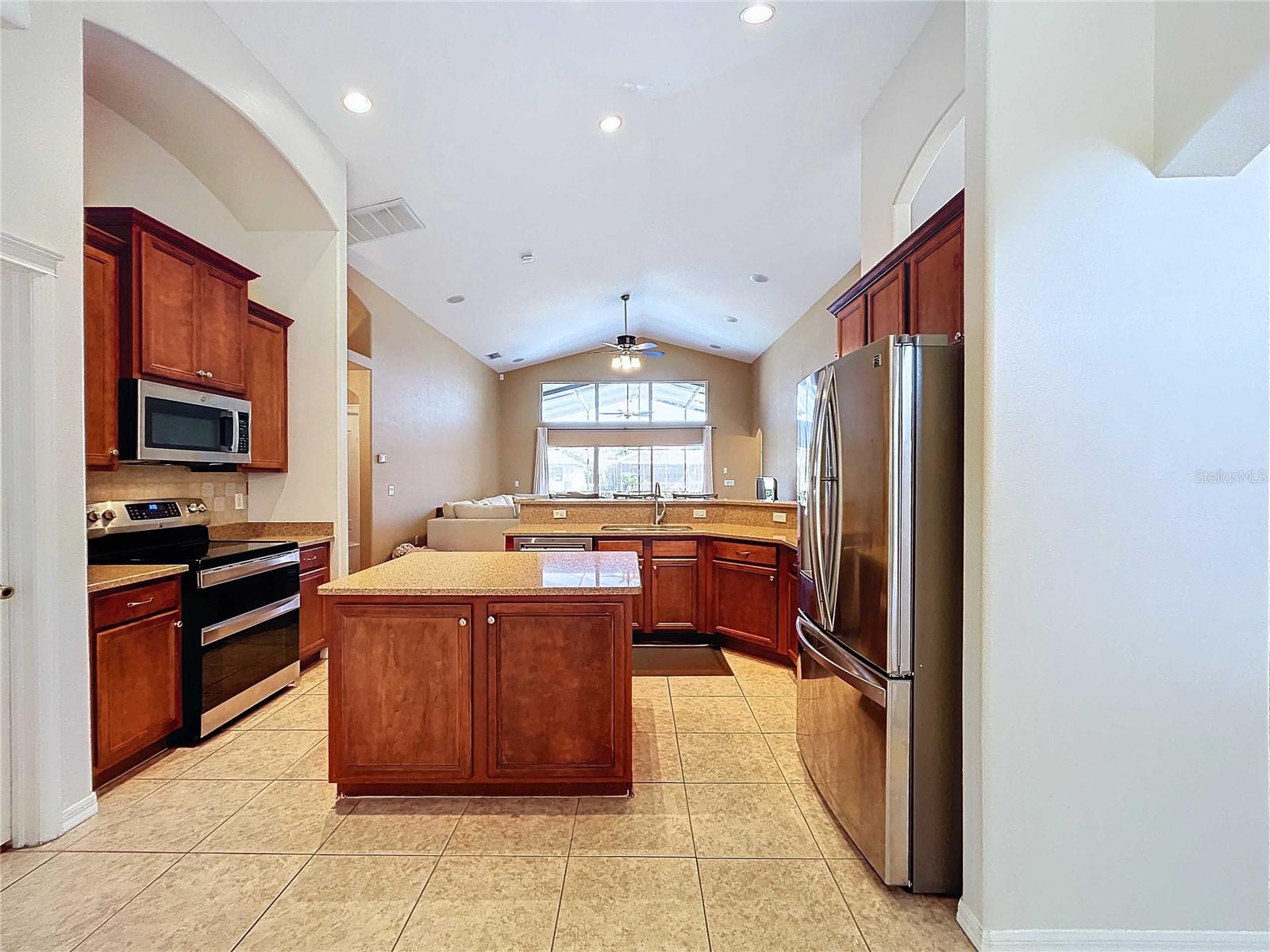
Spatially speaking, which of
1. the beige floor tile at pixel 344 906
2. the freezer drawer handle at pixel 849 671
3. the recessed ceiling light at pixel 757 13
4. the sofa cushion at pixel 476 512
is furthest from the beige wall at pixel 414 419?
the freezer drawer handle at pixel 849 671

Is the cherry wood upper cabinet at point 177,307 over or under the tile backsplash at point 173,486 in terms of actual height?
over

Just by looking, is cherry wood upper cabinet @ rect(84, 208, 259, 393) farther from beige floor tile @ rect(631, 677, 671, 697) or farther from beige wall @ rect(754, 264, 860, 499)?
beige wall @ rect(754, 264, 860, 499)

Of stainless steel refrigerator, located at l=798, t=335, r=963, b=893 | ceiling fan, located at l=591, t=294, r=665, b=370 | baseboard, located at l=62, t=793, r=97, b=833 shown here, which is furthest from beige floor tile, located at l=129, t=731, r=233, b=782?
ceiling fan, located at l=591, t=294, r=665, b=370

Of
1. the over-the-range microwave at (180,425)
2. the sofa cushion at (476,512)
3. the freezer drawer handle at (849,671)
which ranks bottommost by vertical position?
the freezer drawer handle at (849,671)

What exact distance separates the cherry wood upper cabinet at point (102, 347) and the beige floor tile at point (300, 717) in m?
1.44

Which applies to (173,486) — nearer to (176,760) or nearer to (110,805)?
(176,760)

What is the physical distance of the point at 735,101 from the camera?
3551mm

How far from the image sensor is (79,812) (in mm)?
2152

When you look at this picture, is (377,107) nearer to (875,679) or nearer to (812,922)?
(875,679)

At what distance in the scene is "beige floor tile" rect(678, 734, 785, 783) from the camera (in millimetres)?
2496

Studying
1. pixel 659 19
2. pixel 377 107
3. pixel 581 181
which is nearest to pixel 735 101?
pixel 659 19

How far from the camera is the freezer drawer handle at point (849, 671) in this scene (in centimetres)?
183

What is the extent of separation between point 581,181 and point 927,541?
12.7 ft

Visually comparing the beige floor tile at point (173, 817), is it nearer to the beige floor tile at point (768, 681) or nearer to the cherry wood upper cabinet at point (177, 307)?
the cherry wood upper cabinet at point (177, 307)
